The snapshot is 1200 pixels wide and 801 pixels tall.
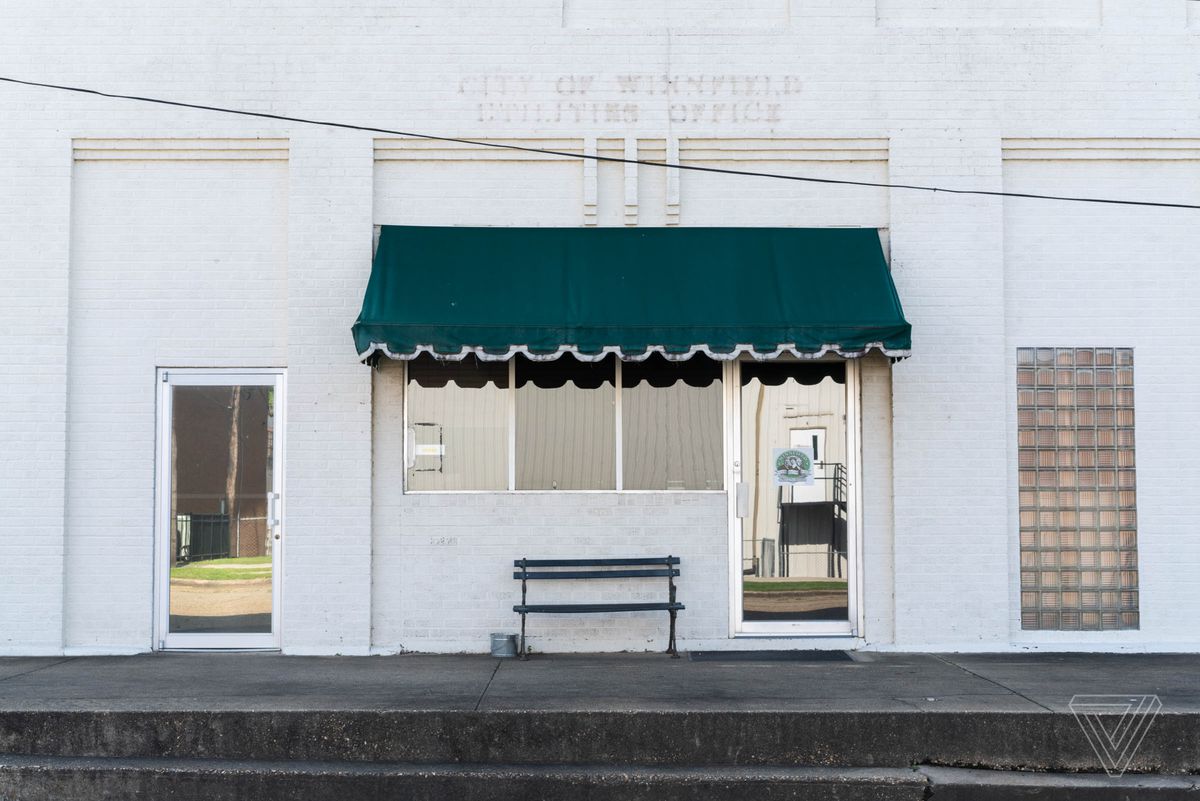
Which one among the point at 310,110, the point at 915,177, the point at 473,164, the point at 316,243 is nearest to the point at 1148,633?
the point at 915,177

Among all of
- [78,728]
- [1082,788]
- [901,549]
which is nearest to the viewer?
[1082,788]

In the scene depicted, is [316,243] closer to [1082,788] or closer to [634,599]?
[634,599]

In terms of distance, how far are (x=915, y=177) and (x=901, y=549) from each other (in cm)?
315

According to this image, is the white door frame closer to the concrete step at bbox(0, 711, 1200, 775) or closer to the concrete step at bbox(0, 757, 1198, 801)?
the concrete step at bbox(0, 711, 1200, 775)

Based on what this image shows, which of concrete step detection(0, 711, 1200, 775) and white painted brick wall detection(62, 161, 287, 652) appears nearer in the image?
concrete step detection(0, 711, 1200, 775)

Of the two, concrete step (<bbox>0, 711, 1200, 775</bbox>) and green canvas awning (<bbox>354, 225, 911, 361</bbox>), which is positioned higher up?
green canvas awning (<bbox>354, 225, 911, 361</bbox>)

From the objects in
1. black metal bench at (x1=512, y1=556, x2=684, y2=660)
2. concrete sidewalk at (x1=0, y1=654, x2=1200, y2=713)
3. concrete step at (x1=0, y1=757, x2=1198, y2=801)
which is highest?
black metal bench at (x1=512, y1=556, x2=684, y2=660)

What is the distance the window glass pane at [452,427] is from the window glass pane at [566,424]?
0.20m

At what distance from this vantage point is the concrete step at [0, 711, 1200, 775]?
22.9 ft

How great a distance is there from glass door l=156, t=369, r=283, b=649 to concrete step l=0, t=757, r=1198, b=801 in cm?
254

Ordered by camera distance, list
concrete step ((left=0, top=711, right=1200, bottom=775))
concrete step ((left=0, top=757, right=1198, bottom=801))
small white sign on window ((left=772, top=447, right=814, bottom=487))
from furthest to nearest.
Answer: small white sign on window ((left=772, top=447, right=814, bottom=487)) → concrete step ((left=0, top=711, right=1200, bottom=775)) → concrete step ((left=0, top=757, right=1198, bottom=801))

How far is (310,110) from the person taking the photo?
945cm

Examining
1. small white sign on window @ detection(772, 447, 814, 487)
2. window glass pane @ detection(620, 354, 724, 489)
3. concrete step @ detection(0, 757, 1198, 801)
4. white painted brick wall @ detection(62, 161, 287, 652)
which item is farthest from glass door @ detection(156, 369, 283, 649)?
small white sign on window @ detection(772, 447, 814, 487)

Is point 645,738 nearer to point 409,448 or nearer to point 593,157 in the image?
point 409,448
